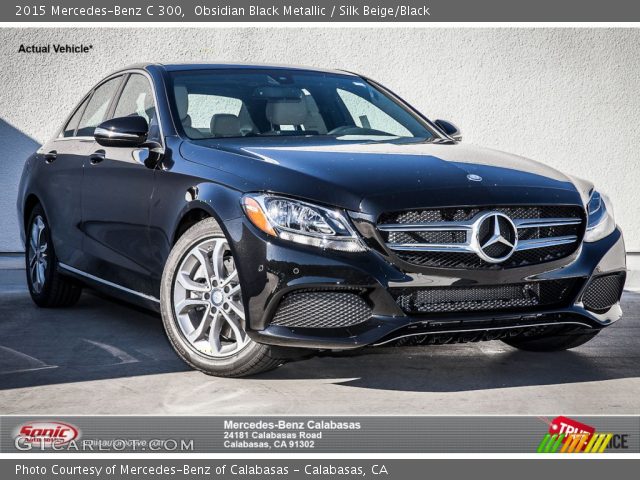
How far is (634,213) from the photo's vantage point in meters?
11.1

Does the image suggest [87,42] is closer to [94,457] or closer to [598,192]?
[598,192]

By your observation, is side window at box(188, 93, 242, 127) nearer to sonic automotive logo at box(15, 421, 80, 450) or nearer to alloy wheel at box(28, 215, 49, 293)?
alloy wheel at box(28, 215, 49, 293)

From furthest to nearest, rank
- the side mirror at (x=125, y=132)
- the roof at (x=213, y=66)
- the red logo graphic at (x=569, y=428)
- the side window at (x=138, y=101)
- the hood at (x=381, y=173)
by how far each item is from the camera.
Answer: the roof at (x=213, y=66) → the side window at (x=138, y=101) → the side mirror at (x=125, y=132) → the hood at (x=381, y=173) → the red logo graphic at (x=569, y=428)

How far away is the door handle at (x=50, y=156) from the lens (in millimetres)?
7581

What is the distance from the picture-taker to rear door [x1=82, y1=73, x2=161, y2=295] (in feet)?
19.9

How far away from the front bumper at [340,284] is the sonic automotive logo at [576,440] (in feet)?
2.01

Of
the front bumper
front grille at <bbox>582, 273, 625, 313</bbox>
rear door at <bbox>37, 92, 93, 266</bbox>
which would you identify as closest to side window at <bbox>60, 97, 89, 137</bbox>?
rear door at <bbox>37, 92, 93, 266</bbox>

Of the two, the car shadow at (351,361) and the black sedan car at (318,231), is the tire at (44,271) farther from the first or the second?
the black sedan car at (318,231)

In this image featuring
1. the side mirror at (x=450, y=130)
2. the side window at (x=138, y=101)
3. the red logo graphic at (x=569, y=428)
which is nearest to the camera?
the red logo graphic at (x=569, y=428)

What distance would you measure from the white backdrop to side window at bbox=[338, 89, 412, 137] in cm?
399

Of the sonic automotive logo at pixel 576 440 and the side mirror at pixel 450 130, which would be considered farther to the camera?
the side mirror at pixel 450 130

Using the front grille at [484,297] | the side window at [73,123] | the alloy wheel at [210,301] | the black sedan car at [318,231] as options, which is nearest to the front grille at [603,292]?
the black sedan car at [318,231]

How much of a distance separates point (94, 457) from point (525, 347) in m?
2.83

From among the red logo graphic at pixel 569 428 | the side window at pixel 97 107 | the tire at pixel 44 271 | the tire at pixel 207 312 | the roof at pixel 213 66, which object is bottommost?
the tire at pixel 44 271
